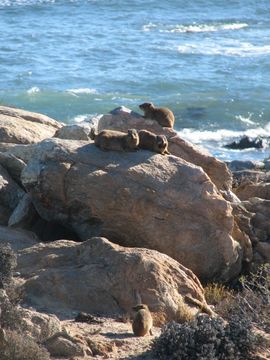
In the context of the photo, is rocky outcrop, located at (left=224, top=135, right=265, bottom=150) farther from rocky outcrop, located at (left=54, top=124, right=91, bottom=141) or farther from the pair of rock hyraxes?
the pair of rock hyraxes

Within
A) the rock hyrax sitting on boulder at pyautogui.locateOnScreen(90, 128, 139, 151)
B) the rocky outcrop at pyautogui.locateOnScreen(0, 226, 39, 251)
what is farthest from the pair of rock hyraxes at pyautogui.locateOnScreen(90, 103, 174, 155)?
the rocky outcrop at pyautogui.locateOnScreen(0, 226, 39, 251)

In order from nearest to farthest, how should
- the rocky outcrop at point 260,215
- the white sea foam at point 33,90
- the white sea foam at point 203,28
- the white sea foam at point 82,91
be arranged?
the rocky outcrop at point 260,215, the white sea foam at point 33,90, the white sea foam at point 82,91, the white sea foam at point 203,28

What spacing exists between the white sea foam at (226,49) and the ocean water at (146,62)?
0.05m

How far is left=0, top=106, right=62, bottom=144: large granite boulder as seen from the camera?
1722cm

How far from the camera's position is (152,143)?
50.5ft

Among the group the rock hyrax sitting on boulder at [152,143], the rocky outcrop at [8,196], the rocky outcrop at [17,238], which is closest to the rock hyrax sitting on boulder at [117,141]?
the rock hyrax sitting on boulder at [152,143]

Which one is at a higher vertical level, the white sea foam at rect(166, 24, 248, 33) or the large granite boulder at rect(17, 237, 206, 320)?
the large granite boulder at rect(17, 237, 206, 320)

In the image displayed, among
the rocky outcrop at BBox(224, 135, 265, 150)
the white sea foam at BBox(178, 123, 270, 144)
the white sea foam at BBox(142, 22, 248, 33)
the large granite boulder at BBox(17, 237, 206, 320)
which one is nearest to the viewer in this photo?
the large granite boulder at BBox(17, 237, 206, 320)

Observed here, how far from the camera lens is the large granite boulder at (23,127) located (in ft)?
56.5

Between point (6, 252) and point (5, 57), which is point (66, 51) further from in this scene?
point (6, 252)

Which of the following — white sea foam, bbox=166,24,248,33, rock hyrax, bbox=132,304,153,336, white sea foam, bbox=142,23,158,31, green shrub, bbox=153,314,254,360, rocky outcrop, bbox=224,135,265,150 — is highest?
green shrub, bbox=153,314,254,360

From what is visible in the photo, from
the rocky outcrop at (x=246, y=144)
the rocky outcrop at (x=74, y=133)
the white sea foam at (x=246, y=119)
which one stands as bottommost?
the white sea foam at (x=246, y=119)

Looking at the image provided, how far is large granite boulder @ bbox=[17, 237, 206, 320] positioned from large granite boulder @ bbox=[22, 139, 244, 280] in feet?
4.94

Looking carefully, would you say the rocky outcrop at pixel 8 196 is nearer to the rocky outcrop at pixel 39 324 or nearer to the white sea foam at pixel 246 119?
the rocky outcrop at pixel 39 324
